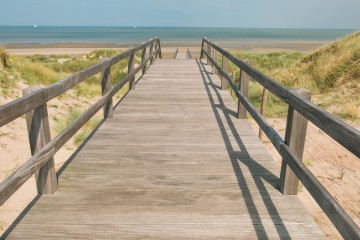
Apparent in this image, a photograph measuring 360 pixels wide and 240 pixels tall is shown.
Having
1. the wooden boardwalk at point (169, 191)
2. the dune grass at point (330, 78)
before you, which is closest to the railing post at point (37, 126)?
the wooden boardwalk at point (169, 191)

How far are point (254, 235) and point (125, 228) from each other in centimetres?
104

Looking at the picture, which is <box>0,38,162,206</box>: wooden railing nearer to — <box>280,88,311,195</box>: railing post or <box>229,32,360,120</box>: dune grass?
<box>280,88,311,195</box>: railing post

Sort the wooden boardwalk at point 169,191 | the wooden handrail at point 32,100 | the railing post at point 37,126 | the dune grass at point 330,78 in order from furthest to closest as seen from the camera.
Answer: the dune grass at point 330,78, the railing post at point 37,126, the wooden boardwalk at point 169,191, the wooden handrail at point 32,100

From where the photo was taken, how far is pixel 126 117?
6133 mm

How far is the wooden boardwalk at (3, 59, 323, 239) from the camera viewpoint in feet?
9.02

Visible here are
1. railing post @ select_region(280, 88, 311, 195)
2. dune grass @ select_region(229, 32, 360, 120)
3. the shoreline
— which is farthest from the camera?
the shoreline

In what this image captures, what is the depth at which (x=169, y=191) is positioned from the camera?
338 cm

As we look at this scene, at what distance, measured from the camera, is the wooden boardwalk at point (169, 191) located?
2.75 metres

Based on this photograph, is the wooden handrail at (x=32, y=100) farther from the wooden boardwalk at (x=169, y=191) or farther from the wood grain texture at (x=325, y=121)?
the wood grain texture at (x=325, y=121)

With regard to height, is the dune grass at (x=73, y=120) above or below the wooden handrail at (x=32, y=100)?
below

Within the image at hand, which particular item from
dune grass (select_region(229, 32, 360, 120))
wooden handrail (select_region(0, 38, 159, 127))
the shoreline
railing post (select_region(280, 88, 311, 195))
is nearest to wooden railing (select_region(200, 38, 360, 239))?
railing post (select_region(280, 88, 311, 195))

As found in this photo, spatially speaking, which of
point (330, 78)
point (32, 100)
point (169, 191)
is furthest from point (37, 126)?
point (330, 78)

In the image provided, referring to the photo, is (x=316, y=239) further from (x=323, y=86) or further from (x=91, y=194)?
(x=323, y=86)

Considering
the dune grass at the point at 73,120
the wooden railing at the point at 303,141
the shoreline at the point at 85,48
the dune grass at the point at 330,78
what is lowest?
the shoreline at the point at 85,48
